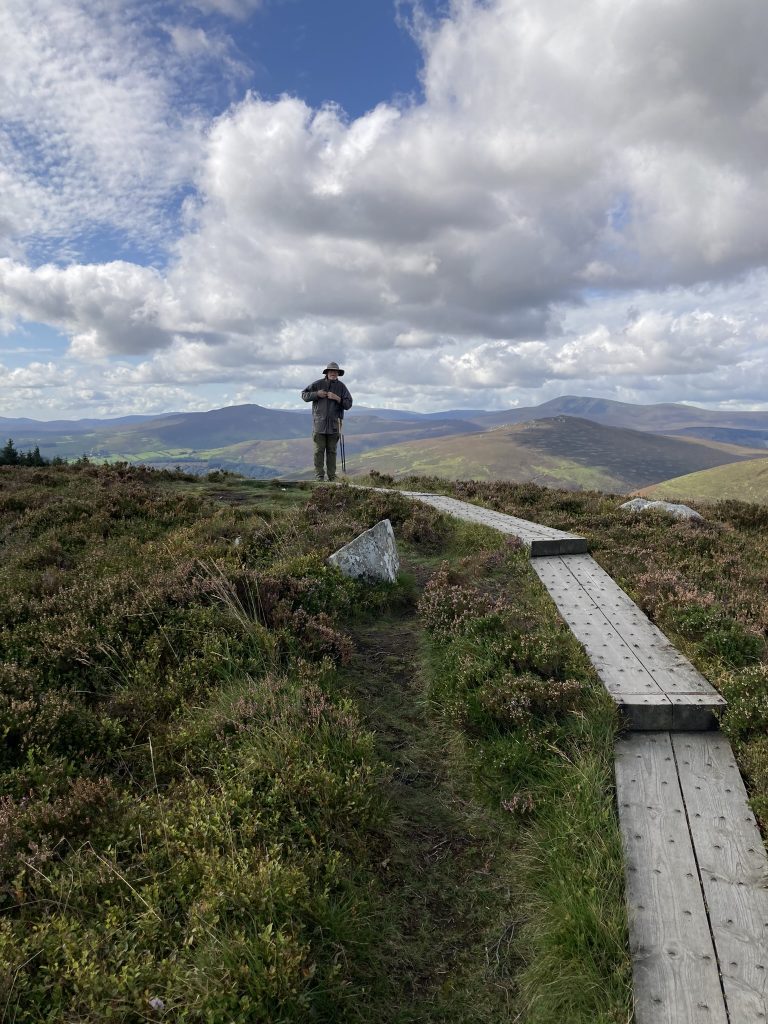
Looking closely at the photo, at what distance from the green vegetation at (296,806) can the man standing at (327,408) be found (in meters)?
11.8

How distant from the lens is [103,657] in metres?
6.39

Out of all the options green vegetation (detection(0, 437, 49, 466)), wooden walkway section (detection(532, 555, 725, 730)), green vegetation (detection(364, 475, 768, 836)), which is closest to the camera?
green vegetation (detection(364, 475, 768, 836))

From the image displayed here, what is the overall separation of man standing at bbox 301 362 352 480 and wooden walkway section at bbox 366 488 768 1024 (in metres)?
14.1

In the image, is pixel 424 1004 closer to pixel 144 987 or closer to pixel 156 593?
pixel 144 987

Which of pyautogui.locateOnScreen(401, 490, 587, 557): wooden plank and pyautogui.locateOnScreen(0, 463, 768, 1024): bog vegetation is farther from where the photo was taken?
pyautogui.locateOnScreen(401, 490, 587, 557): wooden plank

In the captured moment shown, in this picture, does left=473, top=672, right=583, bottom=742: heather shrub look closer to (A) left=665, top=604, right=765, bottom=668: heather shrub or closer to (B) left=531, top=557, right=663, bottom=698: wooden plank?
(B) left=531, top=557, right=663, bottom=698: wooden plank

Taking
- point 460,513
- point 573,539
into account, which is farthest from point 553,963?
point 460,513

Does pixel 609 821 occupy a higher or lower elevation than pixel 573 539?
lower

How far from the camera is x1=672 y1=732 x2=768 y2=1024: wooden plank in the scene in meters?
3.34

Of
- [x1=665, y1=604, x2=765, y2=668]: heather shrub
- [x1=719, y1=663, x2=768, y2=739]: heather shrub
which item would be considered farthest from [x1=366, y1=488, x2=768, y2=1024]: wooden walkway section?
[x1=665, y1=604, x2=765, y2=668]: heather shrub

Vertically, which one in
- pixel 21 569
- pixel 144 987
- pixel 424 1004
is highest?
pixel 21 569

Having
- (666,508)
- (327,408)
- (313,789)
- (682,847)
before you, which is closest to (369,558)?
(313,789)

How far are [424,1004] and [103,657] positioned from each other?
4.68 m

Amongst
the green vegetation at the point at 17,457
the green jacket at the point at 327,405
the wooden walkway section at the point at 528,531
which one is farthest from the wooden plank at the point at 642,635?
the green vegetation at the point at 17,457
